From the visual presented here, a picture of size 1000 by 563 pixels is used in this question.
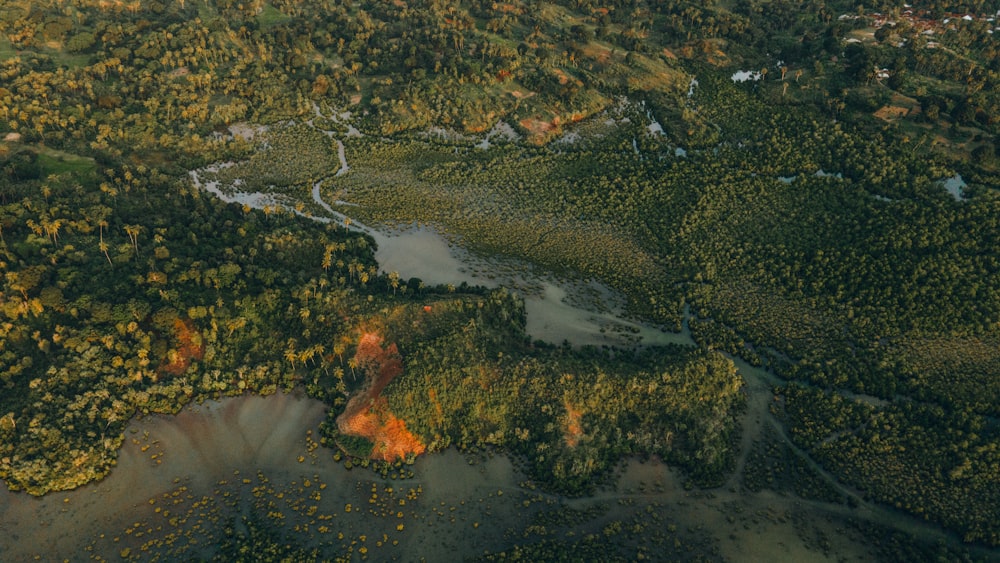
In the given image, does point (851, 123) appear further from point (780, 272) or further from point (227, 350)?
point (227, 350)

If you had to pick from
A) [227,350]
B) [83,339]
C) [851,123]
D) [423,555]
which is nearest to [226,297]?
[227,350]

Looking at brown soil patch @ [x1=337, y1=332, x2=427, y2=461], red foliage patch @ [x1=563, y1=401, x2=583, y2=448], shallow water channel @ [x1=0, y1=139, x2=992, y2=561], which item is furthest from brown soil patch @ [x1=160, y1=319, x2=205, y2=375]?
red foliage patch @ [x1=563, y1=401, x2=583, y2=448]

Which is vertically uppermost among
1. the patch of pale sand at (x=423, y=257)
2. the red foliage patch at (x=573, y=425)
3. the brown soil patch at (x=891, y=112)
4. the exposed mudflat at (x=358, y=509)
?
the brown soil patch at (x=891, y=112)

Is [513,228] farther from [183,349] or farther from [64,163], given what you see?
[64,163]

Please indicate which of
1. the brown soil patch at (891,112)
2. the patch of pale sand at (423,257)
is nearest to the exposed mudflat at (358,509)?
the patch of pale sand at (423,257)

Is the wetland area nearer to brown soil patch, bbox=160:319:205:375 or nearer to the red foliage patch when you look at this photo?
the red foliage patch

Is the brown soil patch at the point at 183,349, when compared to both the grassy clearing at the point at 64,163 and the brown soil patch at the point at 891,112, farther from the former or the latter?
the brown soil patch at the point at 891,112
